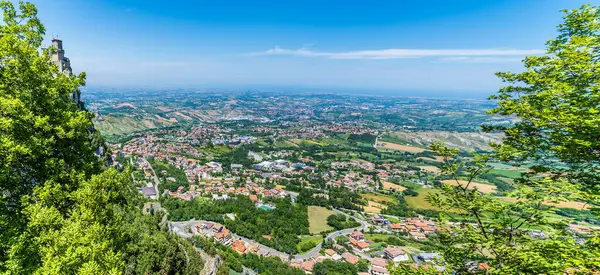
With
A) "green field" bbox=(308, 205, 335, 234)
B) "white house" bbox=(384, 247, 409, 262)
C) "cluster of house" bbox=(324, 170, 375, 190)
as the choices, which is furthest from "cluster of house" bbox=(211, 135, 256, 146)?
"white house" bbox=(384, 247, 409, 262)

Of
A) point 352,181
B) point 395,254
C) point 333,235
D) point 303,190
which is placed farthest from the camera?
point 352,181

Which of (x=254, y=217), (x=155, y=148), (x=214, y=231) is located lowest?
(x=254, y=217)

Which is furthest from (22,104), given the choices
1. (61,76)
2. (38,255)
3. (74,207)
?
(38,255)

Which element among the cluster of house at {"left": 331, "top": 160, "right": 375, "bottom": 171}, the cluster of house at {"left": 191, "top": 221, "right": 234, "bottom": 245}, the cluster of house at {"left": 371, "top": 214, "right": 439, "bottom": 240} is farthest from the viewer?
the cluster of house at {"left": 331, "top": 160, "right": 375, "bottom": 171}

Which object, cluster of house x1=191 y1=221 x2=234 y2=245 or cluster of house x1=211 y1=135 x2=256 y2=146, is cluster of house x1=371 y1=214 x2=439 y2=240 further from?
cluster of house x1=211 y1=135 x2=256 y2=146

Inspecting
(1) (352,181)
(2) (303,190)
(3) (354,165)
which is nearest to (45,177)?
(2) (303,190)

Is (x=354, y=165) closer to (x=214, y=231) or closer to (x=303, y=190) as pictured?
(x=303, y=190)

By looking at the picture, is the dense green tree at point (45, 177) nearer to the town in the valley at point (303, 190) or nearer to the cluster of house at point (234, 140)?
the town in the valley at point (303, 190)

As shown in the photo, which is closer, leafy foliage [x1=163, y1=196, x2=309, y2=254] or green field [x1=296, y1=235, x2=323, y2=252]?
green field [x1=296, y1=235, x2=323, y2=252]
